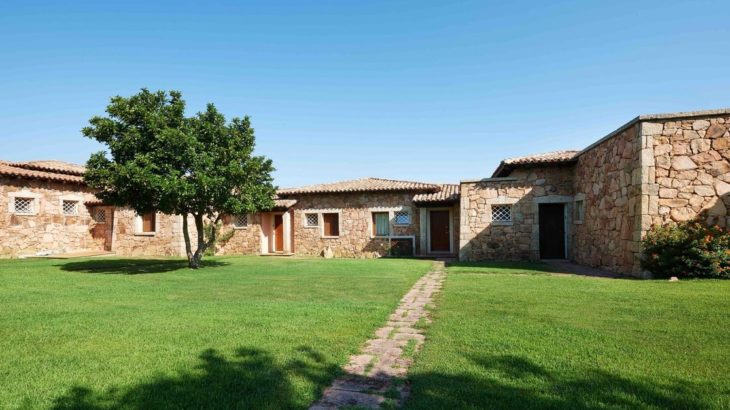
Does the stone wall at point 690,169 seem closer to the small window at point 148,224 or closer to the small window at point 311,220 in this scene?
the small window at point 311,220

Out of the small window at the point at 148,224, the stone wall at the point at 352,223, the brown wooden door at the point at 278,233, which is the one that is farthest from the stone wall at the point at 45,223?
→ the stone wall at the point at 352,223

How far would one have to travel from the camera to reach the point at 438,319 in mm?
5398

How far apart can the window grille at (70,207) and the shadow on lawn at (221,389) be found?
20431mm

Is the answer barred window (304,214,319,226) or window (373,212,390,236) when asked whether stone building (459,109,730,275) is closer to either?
window (373,212,390,236)

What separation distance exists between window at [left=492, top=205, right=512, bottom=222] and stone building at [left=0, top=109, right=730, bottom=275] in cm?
4

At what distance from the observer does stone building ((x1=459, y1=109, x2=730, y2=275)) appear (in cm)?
939

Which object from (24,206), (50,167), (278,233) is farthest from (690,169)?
(50,167)

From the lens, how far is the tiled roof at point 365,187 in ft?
60.9

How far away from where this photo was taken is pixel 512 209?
15086 millimetres

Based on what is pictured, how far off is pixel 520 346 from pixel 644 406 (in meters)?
1.38

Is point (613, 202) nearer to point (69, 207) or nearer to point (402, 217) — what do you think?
point (402, 217)

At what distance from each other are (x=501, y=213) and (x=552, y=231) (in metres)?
1.89

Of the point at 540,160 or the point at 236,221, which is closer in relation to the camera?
the point at 540,160

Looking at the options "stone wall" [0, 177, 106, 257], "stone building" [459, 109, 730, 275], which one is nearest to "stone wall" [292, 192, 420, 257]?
"stone building" [459, 109, 730, 275]
